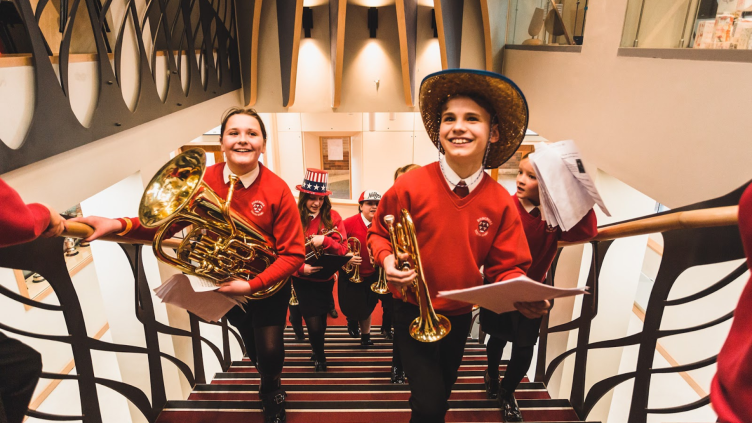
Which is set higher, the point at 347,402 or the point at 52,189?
the point at 52,189

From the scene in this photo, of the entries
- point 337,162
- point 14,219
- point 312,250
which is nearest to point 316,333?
point 312,250

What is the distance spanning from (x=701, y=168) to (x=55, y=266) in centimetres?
329

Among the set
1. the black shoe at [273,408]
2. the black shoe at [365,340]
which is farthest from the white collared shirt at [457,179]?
the black shoe at [365,340]

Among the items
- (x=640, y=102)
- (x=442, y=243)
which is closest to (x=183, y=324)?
(x=442, y=243)

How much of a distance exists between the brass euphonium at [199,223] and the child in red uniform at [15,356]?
43cm

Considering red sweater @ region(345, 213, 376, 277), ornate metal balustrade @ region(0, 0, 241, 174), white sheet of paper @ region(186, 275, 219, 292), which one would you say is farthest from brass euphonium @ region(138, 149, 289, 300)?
red sweater @ region(345, 213, 376, 277)

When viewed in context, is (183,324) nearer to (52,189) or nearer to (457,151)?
(52,189)

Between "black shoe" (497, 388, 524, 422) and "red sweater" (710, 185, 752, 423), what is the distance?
155cm

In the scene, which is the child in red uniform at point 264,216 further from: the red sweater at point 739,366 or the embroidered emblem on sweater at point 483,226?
the red sweater at point 739,366

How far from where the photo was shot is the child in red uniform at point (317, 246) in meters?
3.10

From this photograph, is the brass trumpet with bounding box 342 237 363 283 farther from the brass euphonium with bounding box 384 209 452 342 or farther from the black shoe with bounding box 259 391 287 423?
the brass euphonium with bounding box 384 209 452 342

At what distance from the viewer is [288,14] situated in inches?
229

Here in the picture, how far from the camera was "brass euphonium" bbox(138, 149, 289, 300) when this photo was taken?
1.79 meters

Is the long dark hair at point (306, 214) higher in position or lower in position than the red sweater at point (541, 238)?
lower
